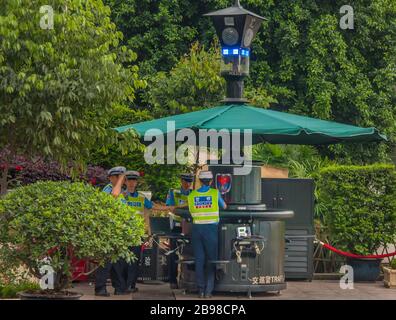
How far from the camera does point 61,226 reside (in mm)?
11781

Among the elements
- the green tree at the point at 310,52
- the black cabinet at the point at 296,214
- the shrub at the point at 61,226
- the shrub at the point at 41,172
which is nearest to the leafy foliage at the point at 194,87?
the shrub at the point at 41,172

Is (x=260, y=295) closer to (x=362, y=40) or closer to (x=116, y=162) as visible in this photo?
(x=116, y=162)

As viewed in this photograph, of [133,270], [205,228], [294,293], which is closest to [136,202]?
[133,270]

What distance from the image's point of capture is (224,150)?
52.7ft

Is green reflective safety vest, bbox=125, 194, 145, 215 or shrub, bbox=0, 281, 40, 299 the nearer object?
shrub, bbox=0, 281, 40, 299

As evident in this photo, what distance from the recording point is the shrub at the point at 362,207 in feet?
58.9

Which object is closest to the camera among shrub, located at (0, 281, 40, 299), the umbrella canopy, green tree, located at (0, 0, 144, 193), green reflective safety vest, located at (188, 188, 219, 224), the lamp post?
shrub, located at (0, 281, 40, 299)

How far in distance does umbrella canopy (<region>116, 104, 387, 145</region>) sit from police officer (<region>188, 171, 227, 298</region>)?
798 mm

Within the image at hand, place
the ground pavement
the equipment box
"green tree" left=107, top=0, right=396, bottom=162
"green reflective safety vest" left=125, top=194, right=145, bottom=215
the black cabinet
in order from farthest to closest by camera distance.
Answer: "green tree" left=107, top=0, right=396, bottom=162, the black cabinet, the equipment box, "green reflective safety vest" left=125, top=194, right=145, bottom=215, the ground pavement

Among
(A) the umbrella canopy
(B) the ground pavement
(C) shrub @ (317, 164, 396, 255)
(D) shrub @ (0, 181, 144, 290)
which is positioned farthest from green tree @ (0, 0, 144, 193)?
(C) shrub @ (317, 164, 396, 255)

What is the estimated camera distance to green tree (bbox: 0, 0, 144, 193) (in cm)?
1370

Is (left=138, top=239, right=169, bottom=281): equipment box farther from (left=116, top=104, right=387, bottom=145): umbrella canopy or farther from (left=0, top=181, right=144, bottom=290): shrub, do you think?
(left=0, top=181, right=144, bottom=290): shrub

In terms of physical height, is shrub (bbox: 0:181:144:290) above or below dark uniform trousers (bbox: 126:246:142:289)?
above
